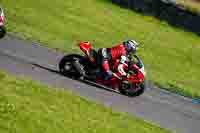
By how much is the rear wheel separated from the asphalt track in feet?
0.93

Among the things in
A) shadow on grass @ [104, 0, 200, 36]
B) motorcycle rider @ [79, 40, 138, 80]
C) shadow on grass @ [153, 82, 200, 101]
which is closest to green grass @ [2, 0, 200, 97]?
shadow on grass @ [153, 82, 200, 101]

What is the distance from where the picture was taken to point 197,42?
33094 mm

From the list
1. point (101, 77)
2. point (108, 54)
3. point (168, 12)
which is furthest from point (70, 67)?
point (168, 12)

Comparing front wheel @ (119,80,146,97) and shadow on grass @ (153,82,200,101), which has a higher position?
front wheel @ (119,80,146,97)

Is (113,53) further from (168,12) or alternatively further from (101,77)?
(168,12)

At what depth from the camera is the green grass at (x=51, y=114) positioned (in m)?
13.2

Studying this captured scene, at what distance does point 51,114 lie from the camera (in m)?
Result: 14.3

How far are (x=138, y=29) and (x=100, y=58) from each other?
13614 mm

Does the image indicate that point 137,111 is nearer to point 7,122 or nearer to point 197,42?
point 7,122

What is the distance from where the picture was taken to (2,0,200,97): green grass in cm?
2517

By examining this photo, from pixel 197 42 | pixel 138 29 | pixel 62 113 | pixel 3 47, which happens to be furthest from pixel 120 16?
pixel 62 113

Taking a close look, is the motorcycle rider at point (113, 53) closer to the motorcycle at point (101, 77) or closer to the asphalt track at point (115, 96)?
the motorcycle at point (101, 77)

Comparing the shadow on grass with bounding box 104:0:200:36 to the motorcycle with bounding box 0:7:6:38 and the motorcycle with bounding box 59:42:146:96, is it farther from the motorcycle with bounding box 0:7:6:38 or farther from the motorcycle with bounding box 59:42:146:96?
the motorcycle with bounding box 59:42:146:96

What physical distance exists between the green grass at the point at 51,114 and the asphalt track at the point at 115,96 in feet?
4.26
